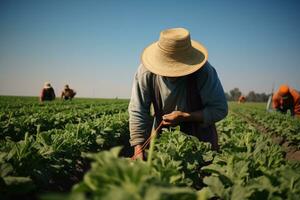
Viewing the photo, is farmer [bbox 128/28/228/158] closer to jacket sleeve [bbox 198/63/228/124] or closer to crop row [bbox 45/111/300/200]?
jacket sleeve [bbox 198/63/228/124]

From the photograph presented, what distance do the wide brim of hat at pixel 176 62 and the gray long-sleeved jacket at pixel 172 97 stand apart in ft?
0.46

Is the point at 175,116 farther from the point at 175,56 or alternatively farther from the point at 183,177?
the point at 183,177

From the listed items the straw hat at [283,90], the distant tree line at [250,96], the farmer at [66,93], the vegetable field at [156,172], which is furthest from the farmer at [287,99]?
the distant tree line at [250,96]

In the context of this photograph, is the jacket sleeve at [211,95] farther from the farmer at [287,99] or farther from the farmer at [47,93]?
the farmer at [47,93]

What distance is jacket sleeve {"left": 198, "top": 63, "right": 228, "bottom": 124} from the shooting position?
340cm

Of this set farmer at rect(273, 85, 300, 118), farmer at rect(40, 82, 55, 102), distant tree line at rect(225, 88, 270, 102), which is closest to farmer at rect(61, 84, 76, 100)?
farmer at rect(40, 82, 55, 102)

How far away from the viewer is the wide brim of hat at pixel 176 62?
126 inches

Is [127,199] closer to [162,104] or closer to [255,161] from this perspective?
[255,161]

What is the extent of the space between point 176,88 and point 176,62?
345mm

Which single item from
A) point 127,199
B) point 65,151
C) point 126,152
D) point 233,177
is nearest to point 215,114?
point 233,177

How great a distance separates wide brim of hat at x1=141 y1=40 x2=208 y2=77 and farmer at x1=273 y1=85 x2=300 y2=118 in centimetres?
959

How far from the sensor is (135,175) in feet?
A: 4.46

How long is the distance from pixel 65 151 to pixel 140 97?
1.15m

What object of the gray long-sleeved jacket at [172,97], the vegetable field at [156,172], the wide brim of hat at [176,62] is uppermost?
the wide brim of hat at [176,62]
